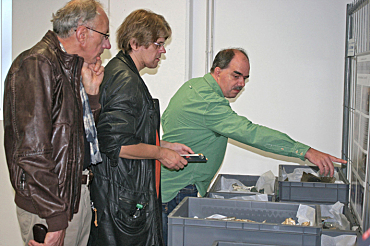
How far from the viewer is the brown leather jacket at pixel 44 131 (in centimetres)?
113

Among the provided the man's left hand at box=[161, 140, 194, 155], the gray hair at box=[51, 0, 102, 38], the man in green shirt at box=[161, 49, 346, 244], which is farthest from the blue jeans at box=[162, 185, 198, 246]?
the gray hair at box=[51, 0, 102, 38]

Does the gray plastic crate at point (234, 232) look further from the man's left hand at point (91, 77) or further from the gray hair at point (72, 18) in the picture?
the gray hair at point (72, 18)

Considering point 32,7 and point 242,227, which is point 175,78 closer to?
point 32,7

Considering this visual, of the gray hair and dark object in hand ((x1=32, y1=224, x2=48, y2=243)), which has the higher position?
the gray hair

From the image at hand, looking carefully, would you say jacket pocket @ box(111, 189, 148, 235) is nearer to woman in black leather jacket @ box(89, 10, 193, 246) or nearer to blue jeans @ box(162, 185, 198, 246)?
woman in black leather jacket @ box(89, 10, 193, 246)

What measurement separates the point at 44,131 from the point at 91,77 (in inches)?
16.5

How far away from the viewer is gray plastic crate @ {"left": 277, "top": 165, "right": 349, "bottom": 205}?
206cm

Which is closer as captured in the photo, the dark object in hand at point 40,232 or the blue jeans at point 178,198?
the dark object in hand at point 40,232

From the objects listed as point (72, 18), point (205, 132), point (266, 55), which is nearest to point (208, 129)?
point (205, 132)

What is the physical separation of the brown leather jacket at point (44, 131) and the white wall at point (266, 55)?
1.84 meters

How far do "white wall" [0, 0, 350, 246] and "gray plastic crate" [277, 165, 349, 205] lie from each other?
1154 millimetres

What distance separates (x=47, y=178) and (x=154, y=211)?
69cm

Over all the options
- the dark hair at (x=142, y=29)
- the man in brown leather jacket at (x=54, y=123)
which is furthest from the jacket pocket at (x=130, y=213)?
the dark hair at (x=142, y=29)

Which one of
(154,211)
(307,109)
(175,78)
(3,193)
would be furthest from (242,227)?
(3,193)
